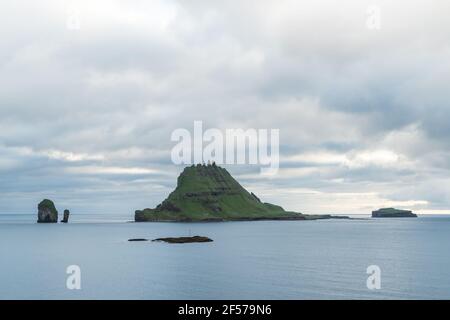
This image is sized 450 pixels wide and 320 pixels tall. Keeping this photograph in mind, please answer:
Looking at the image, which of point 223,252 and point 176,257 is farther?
point 223,252

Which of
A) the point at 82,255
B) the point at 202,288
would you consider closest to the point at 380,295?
the point at 202,288

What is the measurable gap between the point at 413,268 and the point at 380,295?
4226cm

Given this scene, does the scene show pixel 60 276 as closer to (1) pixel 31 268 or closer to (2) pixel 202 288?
(1) pixel 31 268
